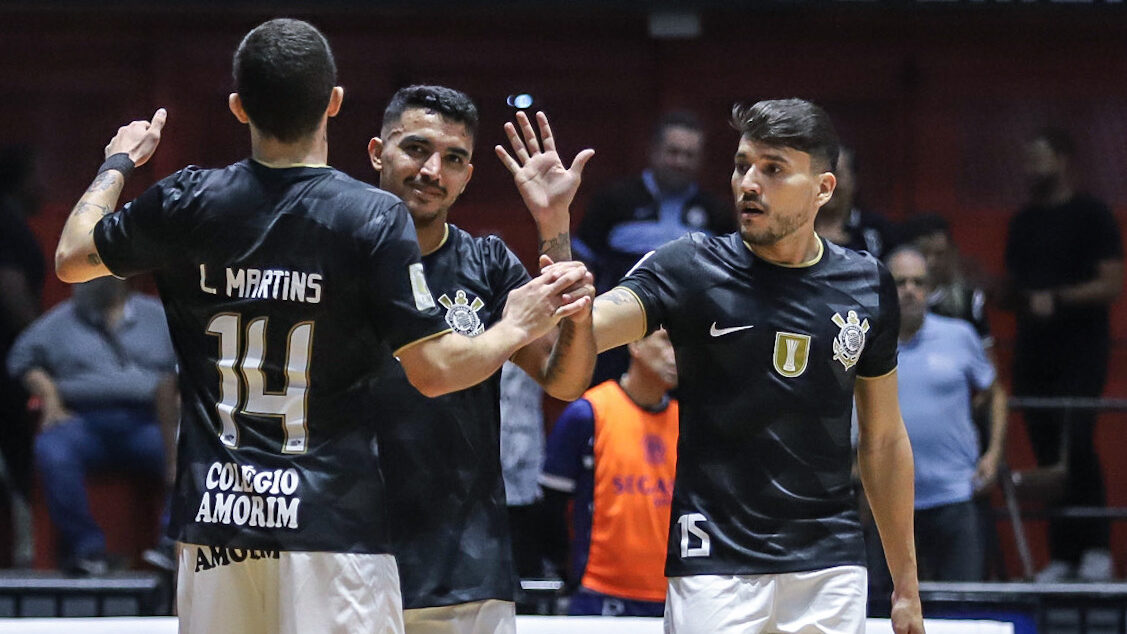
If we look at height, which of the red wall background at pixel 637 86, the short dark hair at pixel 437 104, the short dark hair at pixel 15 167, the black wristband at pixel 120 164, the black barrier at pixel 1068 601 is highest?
the red wall background at pixel 637 86

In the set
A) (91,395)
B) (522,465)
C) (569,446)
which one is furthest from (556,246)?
(91,395)

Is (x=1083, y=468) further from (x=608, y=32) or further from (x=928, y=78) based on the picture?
(x=608, y=32)

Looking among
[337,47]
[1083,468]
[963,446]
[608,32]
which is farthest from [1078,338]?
[337,47]

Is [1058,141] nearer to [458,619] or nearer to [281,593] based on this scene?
[458,619]

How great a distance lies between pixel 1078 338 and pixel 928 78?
75.7 inches

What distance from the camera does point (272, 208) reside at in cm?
344

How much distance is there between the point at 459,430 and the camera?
4.12 m

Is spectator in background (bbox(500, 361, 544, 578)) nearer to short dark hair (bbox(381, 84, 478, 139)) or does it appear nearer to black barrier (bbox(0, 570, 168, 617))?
black barrier (bbox(0, 570, 168, 617))

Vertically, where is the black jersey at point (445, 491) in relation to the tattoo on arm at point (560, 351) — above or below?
below

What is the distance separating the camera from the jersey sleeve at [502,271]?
4.30 m

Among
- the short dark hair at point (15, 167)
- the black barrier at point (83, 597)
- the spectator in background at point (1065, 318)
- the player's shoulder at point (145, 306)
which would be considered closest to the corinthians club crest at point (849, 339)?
the black barrier at point (83, 597)

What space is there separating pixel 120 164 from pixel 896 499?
226cm

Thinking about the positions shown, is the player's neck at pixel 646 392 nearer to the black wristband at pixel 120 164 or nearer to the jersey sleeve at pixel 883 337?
the jersey sleeve at pixel 883 337

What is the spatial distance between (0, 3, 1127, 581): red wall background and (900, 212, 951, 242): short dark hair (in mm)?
1271
